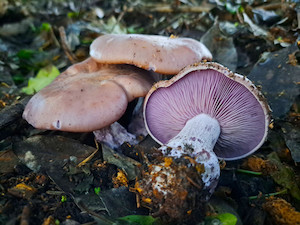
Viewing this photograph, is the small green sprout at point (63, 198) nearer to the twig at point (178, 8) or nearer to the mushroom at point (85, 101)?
the mushroom at point (85, 101)

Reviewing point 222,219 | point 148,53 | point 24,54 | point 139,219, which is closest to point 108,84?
point 148,53

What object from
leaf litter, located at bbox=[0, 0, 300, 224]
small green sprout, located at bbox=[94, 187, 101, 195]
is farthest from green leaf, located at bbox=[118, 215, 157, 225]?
small green sprout, located at bbox=[94, 187, 101, 195]

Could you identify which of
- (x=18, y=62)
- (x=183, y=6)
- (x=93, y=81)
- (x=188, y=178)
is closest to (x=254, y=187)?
(x=188, y=178)

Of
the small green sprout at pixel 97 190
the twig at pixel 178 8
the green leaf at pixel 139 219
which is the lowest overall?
the small green sprout at pixel 97 190

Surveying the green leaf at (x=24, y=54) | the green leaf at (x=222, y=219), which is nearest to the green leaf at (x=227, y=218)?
the green leaf at (x=222, y=219)

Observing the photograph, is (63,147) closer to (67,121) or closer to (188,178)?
(67,121)

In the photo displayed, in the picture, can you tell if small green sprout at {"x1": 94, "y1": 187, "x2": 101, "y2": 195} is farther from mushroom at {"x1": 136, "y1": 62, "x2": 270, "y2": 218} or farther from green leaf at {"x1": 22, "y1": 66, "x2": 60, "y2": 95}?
green leaf at {"x1": 22, "y1": 66, "x2": 60, "y2": 95}

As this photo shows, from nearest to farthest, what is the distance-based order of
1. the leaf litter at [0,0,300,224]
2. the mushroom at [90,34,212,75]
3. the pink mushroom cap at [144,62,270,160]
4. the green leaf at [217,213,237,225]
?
the green leaf at [217,213,237,225] < the leaf litter at [0,0,300,224] < the pink mushroom cap at [144,62,270,160] < the mushroom at [90,34,212,75]

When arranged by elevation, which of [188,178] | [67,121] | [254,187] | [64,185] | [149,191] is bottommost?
[254,187]
